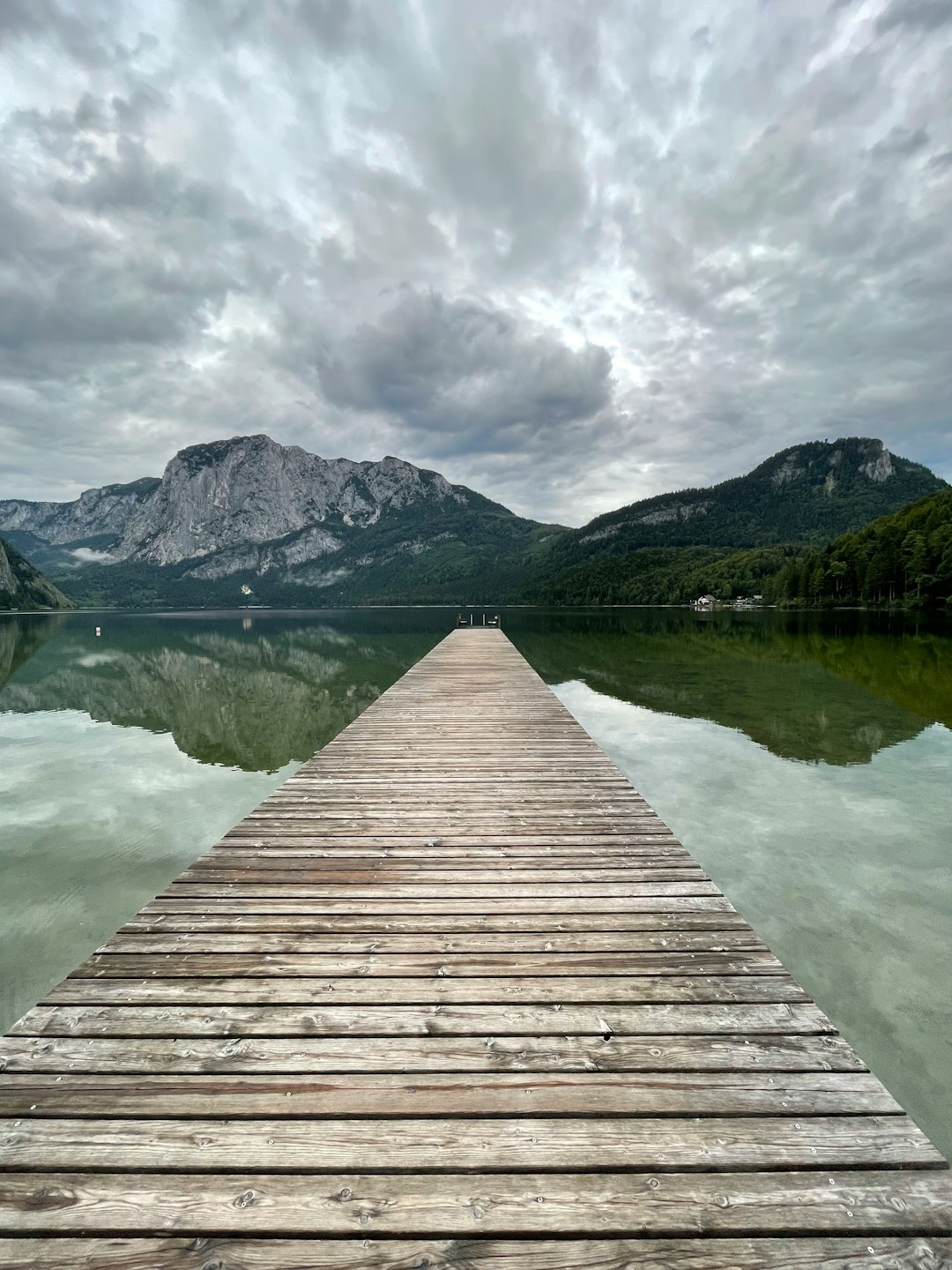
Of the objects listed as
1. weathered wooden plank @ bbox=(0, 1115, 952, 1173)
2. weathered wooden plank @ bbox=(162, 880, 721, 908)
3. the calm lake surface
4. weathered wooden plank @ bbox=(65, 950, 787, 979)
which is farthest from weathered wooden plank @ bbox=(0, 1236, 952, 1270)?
the calm lake surface

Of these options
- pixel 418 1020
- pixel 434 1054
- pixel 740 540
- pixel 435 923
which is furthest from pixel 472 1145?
pixel 740 540

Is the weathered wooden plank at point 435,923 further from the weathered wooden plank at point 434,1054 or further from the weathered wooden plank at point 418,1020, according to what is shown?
the weathered wooden plank at point 434,1054

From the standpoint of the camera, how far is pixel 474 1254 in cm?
187

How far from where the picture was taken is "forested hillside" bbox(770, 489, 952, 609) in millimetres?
66000

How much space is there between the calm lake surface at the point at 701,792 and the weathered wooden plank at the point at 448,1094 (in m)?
2.00

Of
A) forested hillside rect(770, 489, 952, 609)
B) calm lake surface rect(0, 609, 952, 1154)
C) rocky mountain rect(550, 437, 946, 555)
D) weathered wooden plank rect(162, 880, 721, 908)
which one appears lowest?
calm lake surface rect(0, 609, 952, 1154)

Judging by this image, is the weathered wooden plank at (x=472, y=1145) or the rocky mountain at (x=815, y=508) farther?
the rocky mountain at (x=815, y=508)

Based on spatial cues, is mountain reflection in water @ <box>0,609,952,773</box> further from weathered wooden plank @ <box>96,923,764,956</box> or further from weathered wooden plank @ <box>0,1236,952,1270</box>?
weathered wooden plank @ <box>0,1236,952,1270</box>

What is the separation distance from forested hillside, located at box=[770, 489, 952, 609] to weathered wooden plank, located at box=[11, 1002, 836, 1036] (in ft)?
251

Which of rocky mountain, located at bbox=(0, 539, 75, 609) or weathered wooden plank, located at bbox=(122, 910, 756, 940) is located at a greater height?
rocky mountain, located at bbox=(0, 539, 75, 609)

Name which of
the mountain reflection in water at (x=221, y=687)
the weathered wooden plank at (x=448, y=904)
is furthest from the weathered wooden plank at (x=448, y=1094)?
the mountain reflection in water at (x=221, y=687)

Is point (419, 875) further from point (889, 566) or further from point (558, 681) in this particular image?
point (889, 566)

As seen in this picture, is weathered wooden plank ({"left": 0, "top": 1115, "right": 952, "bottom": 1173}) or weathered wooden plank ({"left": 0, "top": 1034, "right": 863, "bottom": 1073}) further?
weathered wooden plank ({"left": 0, "top": 1034, "right": 863, "bottom": 1073})

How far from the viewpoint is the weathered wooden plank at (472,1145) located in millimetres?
2168
